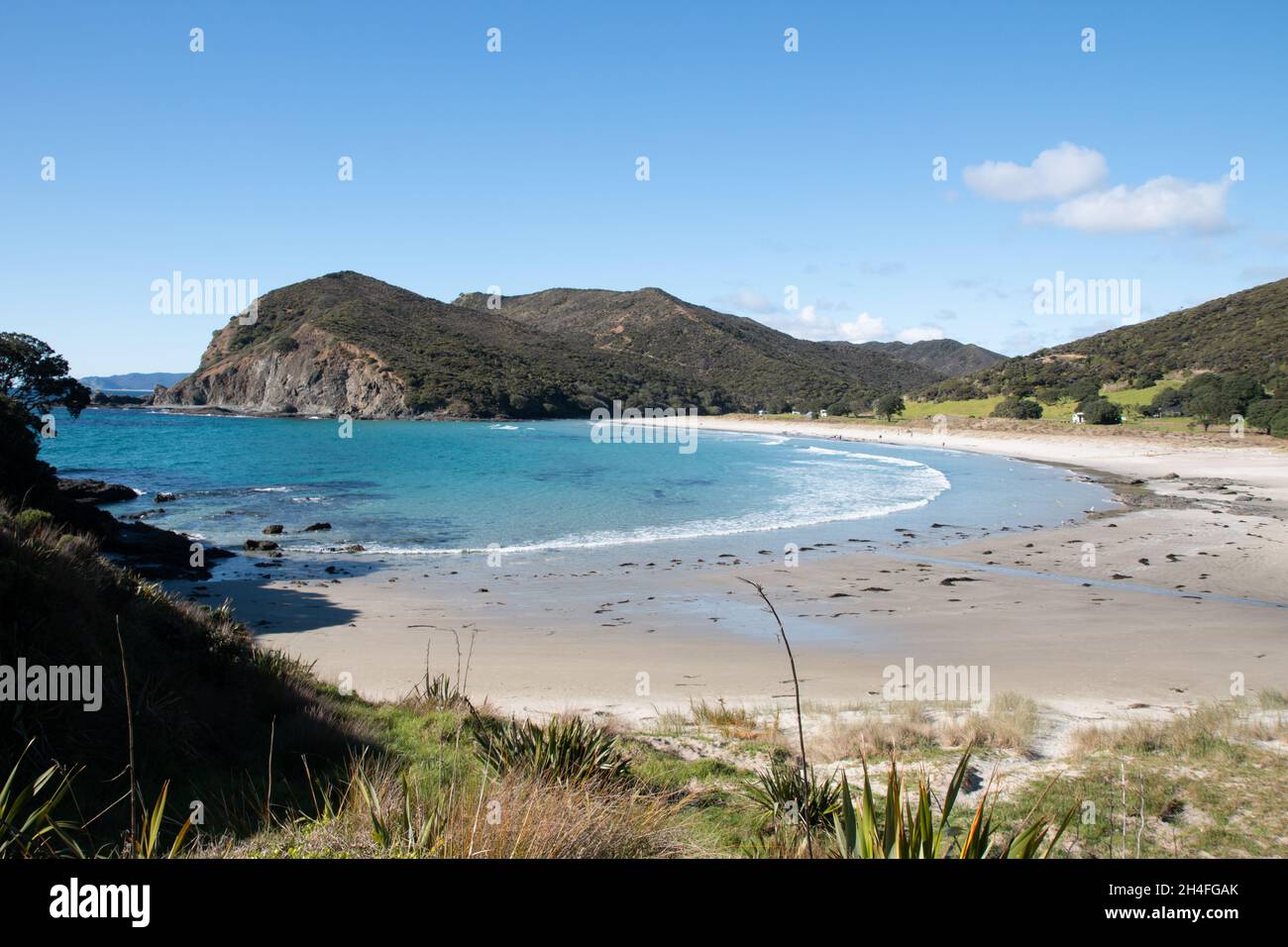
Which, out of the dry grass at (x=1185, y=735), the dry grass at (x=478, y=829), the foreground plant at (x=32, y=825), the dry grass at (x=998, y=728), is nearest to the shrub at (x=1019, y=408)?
the dry grass at (x=1185, y=735)

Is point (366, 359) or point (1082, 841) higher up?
point (366, 359)

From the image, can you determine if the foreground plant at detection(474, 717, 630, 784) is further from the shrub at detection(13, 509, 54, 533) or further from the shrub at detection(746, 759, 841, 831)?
the shrub at detection(13, 509, 54, 533)

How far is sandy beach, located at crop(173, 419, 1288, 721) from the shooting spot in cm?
1005

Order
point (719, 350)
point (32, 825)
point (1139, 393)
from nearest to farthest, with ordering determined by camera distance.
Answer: point (32, 825) < point (1139, 393) < point (719, 350)

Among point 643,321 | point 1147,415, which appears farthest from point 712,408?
point 1147,415

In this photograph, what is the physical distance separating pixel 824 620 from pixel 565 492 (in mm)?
22373

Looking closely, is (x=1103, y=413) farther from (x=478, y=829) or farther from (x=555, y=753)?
(x=478, y=829)

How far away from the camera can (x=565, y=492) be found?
3519cm

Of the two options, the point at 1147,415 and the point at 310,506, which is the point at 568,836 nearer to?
the point at 310,506

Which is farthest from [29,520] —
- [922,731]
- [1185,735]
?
[1185,735]

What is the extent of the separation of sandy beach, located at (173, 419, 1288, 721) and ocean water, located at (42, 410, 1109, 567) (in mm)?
3112
